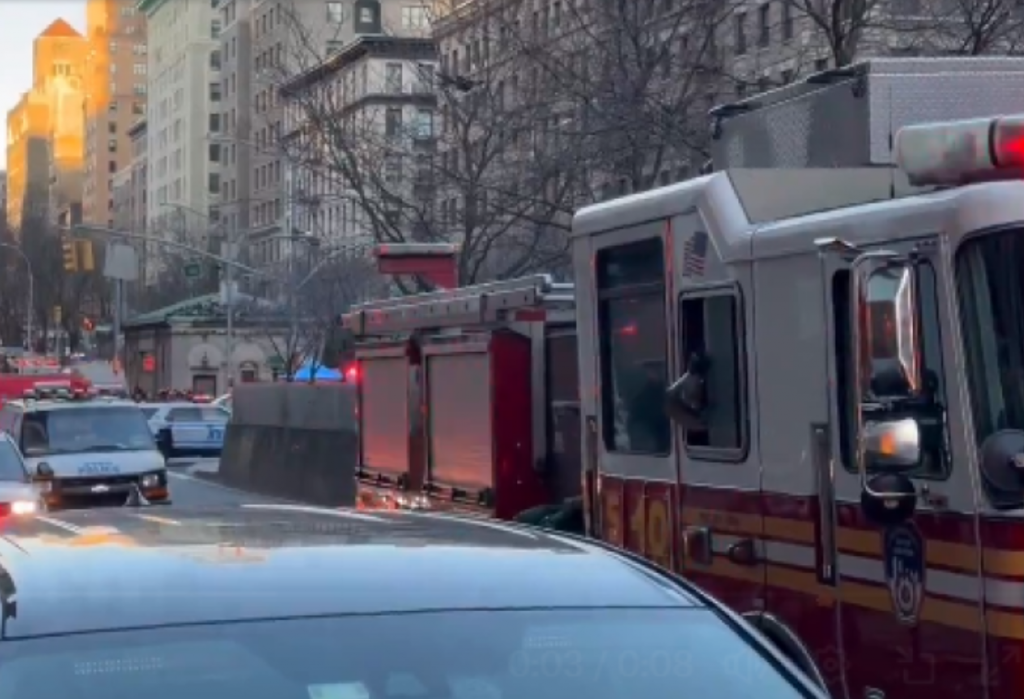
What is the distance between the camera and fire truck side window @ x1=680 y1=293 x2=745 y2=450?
8156 mm

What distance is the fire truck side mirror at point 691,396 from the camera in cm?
825

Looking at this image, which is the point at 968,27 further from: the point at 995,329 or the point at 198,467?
the point at 198,467

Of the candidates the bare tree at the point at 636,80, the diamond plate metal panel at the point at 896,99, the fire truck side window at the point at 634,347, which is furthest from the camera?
the bare tree at the point at 636,80

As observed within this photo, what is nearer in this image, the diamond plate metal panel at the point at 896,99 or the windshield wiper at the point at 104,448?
the diamond plate metal panel at the point at 896,99

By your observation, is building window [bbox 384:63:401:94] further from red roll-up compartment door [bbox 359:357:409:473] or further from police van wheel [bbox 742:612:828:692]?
police van wheel [bbox 742:612:828:692]

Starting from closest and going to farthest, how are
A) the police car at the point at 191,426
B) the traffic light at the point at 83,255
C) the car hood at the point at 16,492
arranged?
the car hood at the point at 16,492 → the police car at the point at 191,426 → the traffic light at the point at 83,255

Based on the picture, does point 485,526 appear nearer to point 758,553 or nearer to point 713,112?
point 758,553

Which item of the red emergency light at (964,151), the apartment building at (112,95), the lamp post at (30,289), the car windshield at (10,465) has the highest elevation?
the apartment building at (112,95)

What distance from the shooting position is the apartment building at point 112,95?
618 ft

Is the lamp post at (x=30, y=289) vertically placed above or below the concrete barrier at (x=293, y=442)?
above

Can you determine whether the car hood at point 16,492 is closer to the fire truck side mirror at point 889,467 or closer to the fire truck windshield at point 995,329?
the fire truck side mirror at point 889,467

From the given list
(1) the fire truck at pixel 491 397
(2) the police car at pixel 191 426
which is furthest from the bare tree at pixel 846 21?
(2) the police car at pixel 191 426

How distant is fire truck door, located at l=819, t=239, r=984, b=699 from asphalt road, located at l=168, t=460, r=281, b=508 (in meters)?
22.9

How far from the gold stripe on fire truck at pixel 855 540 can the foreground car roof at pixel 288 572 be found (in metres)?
2.05
